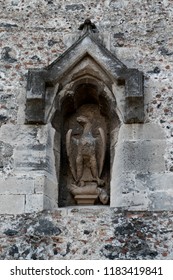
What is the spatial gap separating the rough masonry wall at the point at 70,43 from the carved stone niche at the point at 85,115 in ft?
0.62

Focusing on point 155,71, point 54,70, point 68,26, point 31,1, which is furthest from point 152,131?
point 31,1

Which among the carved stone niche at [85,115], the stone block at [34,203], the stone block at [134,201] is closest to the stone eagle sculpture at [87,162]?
the carved stone niche at [85,115]

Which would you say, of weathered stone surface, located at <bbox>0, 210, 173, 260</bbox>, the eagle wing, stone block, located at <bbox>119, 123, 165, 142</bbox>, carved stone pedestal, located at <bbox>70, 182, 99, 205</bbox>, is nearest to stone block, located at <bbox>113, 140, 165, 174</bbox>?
stone block, located at <bbox>119, 123, 165, 142</bbox>

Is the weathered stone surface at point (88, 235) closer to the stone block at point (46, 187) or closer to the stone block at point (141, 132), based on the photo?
the stone block at point (46, 187)

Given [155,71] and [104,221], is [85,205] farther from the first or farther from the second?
[155,71]

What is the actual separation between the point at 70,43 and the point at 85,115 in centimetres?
89

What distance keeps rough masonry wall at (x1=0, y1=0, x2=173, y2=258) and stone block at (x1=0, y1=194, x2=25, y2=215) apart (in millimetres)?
322

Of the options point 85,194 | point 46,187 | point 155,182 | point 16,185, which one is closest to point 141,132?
point 155,182

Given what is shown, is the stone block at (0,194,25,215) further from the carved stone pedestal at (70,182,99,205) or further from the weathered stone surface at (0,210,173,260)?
the carved stone pedestal at (70,182,99,205)

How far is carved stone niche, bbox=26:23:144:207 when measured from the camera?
6520mm

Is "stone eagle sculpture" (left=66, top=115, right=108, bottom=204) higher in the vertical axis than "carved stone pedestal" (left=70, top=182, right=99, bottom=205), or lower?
higher

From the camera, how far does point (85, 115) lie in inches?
278

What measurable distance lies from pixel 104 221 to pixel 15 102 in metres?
1.79
